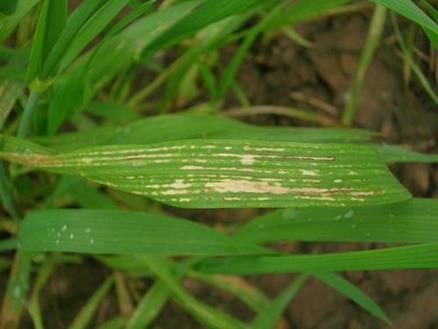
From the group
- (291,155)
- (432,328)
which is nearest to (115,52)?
(291,155)

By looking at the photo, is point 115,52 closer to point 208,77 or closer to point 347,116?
point 208,77

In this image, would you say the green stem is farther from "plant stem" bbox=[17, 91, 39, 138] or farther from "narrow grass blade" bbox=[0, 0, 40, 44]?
"narrow grass blade" bbox=[0, 0, 40, 44]

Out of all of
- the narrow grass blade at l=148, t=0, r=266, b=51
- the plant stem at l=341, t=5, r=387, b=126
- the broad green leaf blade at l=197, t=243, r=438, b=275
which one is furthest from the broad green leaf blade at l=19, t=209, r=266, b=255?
the plant stem at l=341, t=5, r=387, b=126

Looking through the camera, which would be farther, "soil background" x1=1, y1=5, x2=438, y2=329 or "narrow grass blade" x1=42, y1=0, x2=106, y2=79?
"soil background" x1=1, y1=5, x2=438, y2=329

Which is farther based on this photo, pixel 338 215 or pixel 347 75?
pixel 347 75

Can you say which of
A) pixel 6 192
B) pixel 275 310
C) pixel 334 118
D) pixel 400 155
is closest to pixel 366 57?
pixel 334 118
